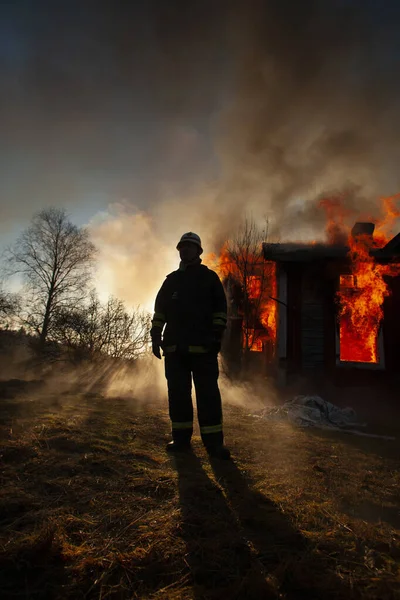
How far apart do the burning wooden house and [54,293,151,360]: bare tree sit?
5.91 meters

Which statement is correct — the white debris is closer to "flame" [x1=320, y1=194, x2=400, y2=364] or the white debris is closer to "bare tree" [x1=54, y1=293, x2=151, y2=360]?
"flame" [x1=320, y1=194, x2=400, y2=364]

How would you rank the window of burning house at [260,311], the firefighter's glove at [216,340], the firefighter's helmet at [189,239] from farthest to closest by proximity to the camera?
the window of burning house at [260,311]
the firefighter's helmet at [189,239]
the firefighter's glove at [216,340]

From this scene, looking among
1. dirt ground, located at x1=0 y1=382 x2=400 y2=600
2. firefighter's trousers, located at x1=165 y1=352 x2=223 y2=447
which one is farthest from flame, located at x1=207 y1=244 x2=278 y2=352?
→ dirt ground, located at x1=0 y1=382 x2=400 y2=600

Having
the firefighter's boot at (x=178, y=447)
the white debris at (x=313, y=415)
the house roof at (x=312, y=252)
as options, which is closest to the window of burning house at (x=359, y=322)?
the house roof at (x=312, y=252)

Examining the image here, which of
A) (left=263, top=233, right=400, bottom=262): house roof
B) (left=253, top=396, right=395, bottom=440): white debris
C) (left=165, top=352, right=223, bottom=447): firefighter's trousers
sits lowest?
(left=253, top=396, right=395, bottom=440): white debris

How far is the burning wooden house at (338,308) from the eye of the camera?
9.70 metres

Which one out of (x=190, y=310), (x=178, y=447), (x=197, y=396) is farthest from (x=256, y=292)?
(x=178, y=447)

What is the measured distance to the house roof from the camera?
955 centimetres

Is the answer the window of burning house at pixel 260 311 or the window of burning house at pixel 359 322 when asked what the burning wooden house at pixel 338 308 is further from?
the window of burning house at pixel 260 311

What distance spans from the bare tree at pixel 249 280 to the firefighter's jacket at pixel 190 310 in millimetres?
9247

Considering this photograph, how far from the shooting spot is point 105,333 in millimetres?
13297

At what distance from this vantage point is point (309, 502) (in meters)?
2.12

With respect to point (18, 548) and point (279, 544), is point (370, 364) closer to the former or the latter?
point (279, 544)

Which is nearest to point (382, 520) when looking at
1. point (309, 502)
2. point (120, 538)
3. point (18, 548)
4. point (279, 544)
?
point (309, 502)
